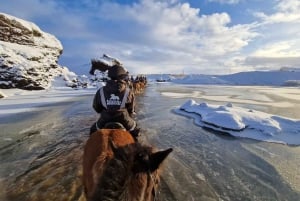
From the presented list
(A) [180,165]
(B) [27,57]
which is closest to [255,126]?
(A) [180,165]

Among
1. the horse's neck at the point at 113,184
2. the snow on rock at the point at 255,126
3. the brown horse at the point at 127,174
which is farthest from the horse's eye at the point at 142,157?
the snow on rock at the point at 255,126

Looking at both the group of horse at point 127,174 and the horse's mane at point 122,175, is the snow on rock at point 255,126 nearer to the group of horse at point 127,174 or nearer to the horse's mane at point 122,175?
the group of horse at point 127,174

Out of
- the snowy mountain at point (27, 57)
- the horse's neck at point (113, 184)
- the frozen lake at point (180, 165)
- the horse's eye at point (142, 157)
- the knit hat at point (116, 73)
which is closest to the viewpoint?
the horse's neck at point (113, 184)

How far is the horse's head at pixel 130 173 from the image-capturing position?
1.54m

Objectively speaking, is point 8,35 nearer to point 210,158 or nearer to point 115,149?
point 210,158

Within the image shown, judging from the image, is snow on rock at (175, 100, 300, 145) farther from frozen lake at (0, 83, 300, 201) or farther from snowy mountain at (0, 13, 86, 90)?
snowy mountain at (0, 13, 86, 90)

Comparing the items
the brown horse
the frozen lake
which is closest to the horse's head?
the brown horse

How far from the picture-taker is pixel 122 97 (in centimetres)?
449

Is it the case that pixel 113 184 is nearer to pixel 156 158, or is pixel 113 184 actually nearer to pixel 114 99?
pixel 156 158

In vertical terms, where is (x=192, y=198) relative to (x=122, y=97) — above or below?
below

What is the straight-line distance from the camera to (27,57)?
29594mm

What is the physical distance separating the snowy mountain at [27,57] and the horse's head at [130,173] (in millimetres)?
27095

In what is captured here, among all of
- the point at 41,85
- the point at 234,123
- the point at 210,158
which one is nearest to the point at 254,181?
the point at 210,158

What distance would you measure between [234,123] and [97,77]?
4415 centimetres
